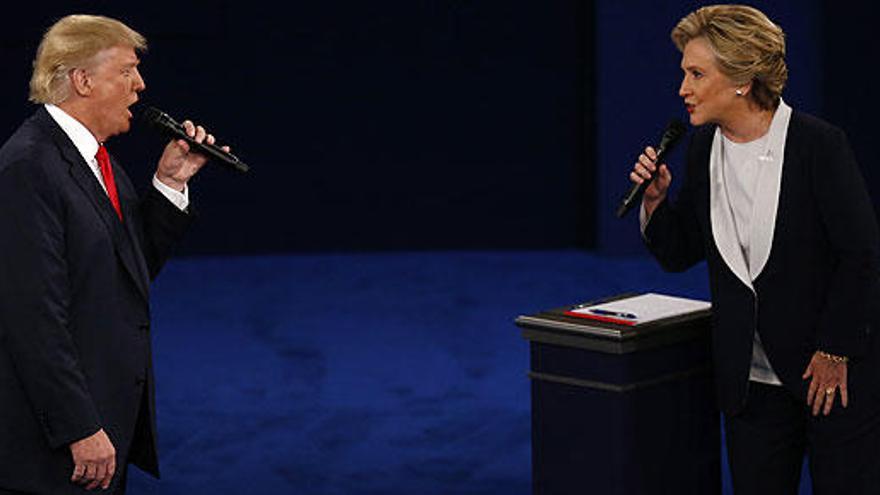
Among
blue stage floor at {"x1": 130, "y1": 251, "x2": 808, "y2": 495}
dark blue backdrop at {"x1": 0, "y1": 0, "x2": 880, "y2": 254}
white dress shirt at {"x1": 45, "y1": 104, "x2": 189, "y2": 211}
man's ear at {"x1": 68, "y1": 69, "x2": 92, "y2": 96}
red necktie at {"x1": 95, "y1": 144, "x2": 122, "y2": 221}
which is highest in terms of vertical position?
man's ear at {"x1": 68, "y1": 69, "x2": 92, "y2": 96}

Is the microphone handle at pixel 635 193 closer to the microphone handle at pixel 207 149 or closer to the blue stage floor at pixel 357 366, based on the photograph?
the microphone handle at pixel 207 149

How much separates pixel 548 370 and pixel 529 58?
558cm

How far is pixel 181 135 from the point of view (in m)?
3.20

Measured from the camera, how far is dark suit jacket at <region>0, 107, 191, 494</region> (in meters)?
2.79

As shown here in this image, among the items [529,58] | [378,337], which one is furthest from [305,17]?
[378,337]

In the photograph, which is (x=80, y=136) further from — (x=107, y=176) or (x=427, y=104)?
(x=427, y=104)

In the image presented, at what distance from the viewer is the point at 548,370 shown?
346 centimetres

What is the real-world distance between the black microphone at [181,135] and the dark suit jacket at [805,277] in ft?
3.20

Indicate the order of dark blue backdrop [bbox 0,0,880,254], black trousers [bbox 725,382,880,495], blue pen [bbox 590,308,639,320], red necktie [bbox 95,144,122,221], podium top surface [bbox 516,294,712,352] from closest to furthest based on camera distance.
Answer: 1. red necktie [bbox 95,144,122,221]
2. black trousers [bbox 725,382,880,495]
3. podium top surface [bbox 516,294,712,352]
4. blue pen [bbox 590,308,639,320]
5. dark blue backdrop [bbox 0,0,880,254]

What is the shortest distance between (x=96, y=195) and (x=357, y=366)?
11.5 feet

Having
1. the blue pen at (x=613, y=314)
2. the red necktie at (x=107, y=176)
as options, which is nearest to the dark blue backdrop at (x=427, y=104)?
the blue pen at (x=613, y=314)

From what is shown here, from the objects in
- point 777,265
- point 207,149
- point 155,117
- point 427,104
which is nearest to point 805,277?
point 777,265

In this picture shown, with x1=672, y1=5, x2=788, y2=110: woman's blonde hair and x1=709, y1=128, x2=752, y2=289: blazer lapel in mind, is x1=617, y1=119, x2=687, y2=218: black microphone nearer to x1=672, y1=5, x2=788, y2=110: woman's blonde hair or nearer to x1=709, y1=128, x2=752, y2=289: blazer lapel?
x1=709, y1=128, x2=752, y2=289: blazer lapel

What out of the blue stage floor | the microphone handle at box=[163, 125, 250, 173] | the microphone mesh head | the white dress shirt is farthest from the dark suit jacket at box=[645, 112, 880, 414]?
the blue stage floor
